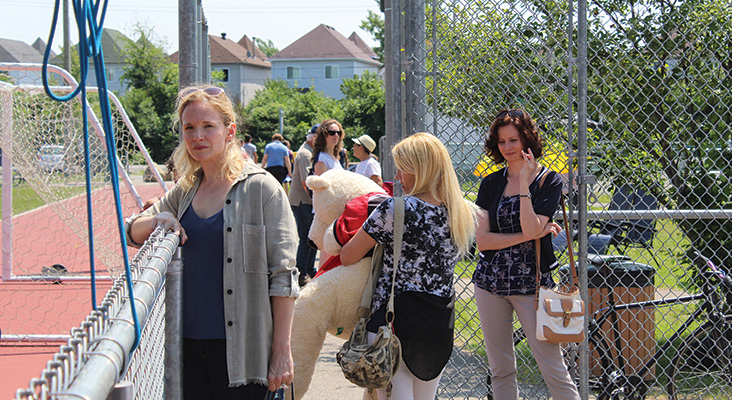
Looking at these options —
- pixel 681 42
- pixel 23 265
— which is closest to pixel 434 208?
pixel 681 42

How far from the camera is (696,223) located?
4.69m

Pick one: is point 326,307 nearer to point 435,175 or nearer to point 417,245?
point 417,245

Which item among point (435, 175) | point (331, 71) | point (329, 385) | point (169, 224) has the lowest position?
point (329, 385)

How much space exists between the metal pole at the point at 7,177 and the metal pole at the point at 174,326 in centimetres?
489

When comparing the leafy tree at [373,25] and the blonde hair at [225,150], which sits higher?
the leafy tree at [373,25]

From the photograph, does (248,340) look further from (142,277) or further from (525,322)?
(525,322)

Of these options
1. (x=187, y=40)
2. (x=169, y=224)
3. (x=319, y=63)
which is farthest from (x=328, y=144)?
(x=319, y=63)

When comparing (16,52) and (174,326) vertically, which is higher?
(16,52)

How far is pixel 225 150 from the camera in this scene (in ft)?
8.90

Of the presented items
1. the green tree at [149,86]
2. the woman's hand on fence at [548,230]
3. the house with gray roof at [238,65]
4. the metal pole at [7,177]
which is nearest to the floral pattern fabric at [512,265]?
the woman's hand on fence at [548,230]

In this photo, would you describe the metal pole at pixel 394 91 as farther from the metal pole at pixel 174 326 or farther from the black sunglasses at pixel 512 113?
the metal pole at pixel 174 326

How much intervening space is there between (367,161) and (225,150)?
5460mm

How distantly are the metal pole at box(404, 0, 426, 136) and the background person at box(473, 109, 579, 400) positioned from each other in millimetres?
539

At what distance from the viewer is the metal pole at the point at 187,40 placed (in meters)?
4.50
